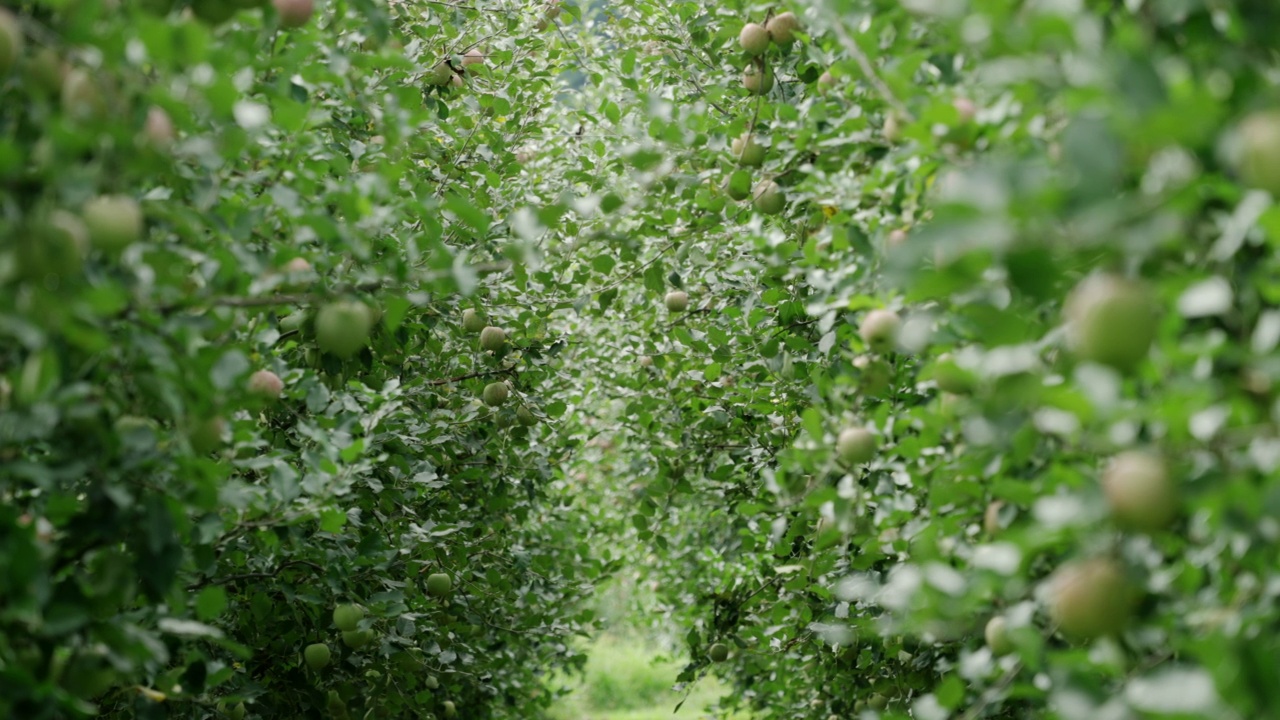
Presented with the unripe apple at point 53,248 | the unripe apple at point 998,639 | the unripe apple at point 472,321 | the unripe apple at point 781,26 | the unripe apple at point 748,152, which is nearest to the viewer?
the unripe apple at point 53,248

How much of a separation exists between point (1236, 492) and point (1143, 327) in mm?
172

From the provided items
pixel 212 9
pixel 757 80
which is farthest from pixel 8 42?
pixel 757 80

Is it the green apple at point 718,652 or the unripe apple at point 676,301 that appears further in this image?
the green apple at point 718,652

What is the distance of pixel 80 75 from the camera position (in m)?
1.38

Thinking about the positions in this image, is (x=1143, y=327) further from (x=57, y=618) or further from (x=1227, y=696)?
(x=57, y=618)

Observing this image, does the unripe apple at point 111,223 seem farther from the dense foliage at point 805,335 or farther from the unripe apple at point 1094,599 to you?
the unripe apple at point 1094,599

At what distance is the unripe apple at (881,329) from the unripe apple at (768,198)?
67 centimetres

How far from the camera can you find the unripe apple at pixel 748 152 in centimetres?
235

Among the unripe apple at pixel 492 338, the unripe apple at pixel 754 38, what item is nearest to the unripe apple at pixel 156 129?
the unripe apple at pixel 754 38

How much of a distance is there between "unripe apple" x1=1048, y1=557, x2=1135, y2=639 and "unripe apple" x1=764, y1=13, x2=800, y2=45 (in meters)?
1.58

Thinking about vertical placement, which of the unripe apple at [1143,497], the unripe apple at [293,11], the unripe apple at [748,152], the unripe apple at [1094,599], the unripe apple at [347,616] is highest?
the unripe apple at [748,152]

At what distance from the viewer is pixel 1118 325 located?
1.05m

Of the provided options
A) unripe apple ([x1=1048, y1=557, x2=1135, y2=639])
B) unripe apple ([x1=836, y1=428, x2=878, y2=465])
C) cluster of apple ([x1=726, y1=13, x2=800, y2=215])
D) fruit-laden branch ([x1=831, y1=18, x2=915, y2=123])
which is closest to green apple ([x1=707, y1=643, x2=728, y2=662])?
cluster of apple ([x1=726, y1=13, x2=800, y2=215])

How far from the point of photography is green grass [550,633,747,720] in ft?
30.5
